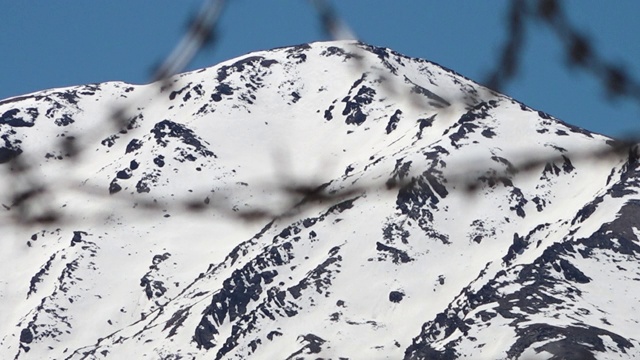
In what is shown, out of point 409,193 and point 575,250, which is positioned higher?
point 575,250

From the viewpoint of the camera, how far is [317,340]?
193750 mm

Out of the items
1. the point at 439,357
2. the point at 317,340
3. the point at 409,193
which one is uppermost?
the point at 317,340

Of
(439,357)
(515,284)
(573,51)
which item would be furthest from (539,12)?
(515,284)

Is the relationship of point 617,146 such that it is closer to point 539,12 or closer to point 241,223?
point 539,12

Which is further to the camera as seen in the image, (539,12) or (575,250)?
(575,250)

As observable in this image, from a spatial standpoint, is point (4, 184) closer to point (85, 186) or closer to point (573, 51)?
point (85, 186)

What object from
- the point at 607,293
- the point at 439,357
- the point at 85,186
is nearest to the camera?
the point at 85,186

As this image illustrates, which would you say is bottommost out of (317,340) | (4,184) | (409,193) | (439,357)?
(409,193)

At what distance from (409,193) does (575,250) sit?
7797 inches

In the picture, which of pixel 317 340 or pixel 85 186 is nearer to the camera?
pixel 85 186

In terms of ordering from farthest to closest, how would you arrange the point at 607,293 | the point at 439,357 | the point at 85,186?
the point at 607,293
the point at 439,357
the point at 85,186

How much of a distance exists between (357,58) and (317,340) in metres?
192

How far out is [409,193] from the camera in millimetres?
3119

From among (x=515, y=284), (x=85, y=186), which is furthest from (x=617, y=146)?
(x=515, y=284)
